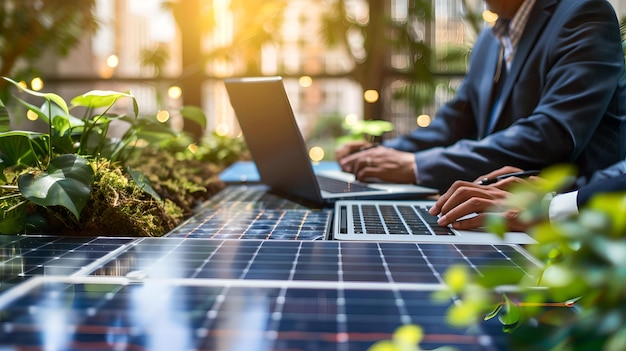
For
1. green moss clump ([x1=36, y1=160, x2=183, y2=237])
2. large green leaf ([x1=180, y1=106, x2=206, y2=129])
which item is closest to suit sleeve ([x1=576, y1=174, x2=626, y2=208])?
green moss clump ([x1=36, y1=160, x2=183, y2=237])

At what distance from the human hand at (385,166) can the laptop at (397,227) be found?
0.26 metres

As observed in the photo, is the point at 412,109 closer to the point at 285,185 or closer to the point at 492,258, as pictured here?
the point at 285,185

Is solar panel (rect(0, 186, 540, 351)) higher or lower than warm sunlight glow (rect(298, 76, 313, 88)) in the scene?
lower

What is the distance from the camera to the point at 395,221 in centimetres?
104

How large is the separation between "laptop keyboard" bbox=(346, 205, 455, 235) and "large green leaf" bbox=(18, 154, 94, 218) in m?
0.42

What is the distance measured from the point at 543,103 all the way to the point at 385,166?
42 cm

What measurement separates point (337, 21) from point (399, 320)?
11.5 feet

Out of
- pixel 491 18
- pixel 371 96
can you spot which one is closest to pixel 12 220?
pixel 491 18

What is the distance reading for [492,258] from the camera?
75cm

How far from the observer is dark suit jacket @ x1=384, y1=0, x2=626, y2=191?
138 cm

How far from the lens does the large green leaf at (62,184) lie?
33.1 inches

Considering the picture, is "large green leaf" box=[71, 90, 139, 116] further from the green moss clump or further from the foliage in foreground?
the green moss clump

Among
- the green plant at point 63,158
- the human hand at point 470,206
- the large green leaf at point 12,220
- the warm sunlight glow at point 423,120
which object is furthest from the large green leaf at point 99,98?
the warm sunlight glow at point 423,120

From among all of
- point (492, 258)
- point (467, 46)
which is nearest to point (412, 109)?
point (467, 46)
